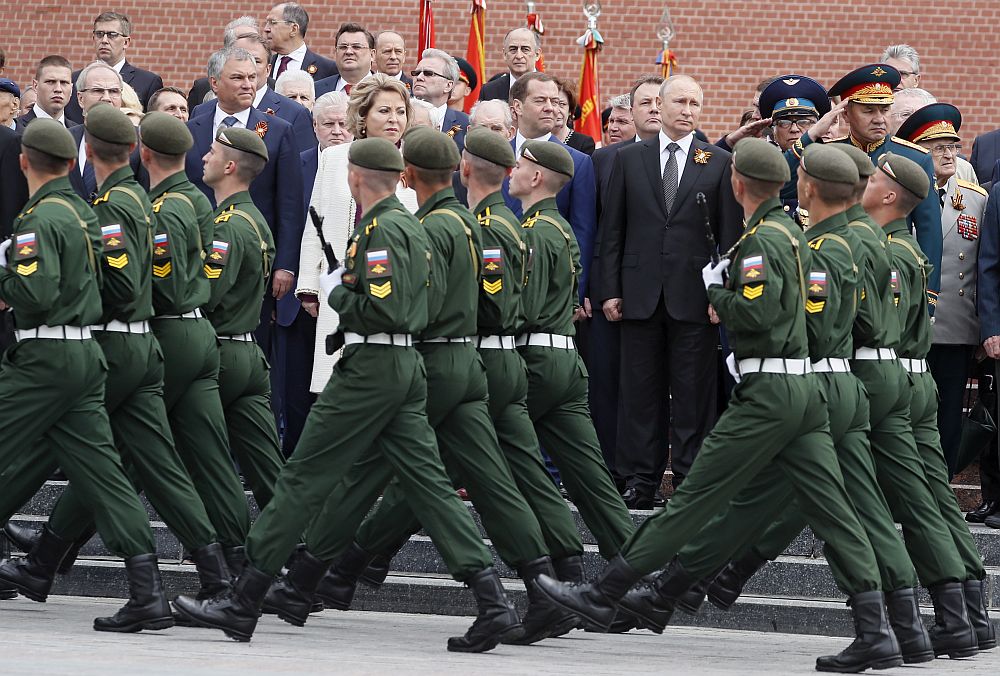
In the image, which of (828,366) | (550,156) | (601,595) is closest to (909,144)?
(550,156)

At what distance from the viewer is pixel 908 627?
23.1 feet

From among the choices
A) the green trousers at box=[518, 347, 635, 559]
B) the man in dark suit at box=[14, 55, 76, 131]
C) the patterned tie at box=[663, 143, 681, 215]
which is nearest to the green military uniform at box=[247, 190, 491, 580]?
the green trousers at box=[518, 347, 635, 559]

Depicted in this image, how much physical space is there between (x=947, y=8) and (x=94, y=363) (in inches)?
440

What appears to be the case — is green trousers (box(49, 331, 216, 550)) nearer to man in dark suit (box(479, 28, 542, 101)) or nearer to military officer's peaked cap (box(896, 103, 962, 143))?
military officer's peaked cap (box(896, 103, 962, 143))

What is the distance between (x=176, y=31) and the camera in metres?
16.9

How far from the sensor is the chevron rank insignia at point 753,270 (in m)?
6.89

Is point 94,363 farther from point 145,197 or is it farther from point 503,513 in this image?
point 503,513

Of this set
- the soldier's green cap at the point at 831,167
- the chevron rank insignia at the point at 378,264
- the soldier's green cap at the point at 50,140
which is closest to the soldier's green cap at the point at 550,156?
the soldier's green cap at the point at 831,167

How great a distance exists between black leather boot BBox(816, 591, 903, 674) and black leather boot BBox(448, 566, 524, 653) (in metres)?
1.30

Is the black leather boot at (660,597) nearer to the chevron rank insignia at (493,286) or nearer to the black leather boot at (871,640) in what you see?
the black leather boot at (871,640)

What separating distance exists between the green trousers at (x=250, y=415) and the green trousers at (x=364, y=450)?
3.63 feet

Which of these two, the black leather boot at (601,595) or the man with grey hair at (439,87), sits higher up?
the man with grey hair at (439,87)

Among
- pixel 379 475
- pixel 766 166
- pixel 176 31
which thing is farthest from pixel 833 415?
pixel 176 31

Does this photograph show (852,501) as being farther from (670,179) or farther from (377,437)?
(670,179)
